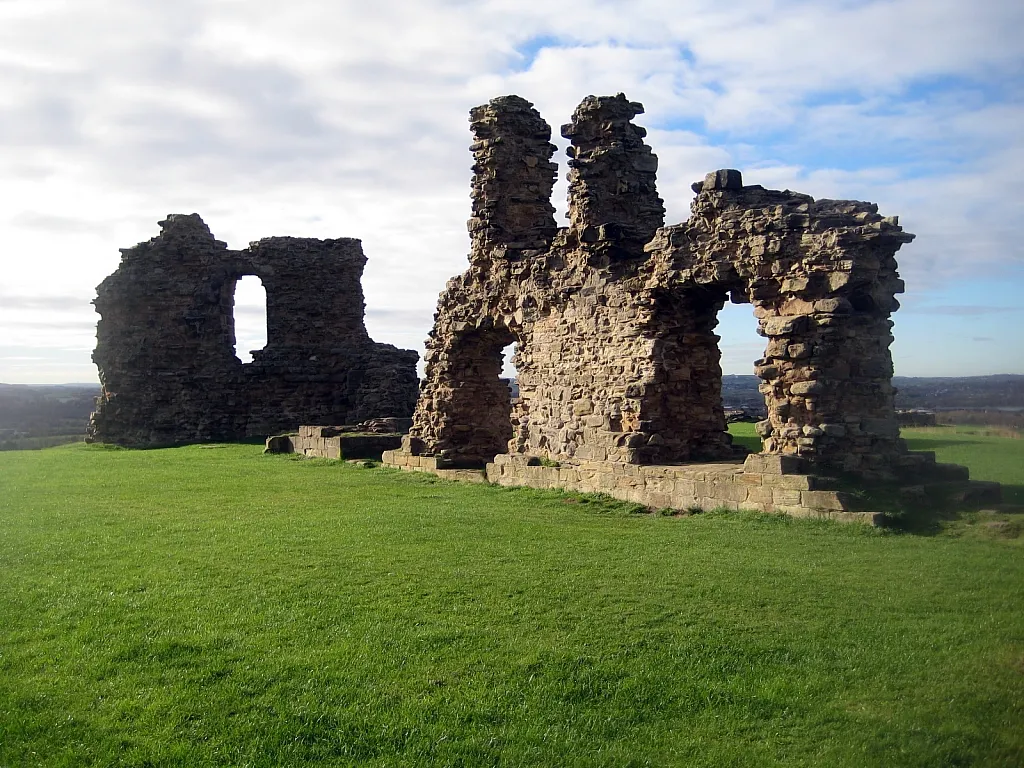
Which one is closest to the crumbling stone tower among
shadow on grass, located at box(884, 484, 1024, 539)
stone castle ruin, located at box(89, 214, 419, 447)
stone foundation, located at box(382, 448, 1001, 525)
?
stone foundation, located at box(382, 448, 1001, 525)

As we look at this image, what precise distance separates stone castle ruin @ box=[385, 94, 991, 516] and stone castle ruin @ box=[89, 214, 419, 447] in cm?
1048

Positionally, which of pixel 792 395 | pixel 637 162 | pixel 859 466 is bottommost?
pixel 859 466

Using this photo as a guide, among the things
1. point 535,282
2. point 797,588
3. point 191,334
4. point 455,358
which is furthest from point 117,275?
point 797,588

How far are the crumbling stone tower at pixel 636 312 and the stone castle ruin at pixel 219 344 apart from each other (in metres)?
9.95

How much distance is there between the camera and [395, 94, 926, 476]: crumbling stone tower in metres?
11.2

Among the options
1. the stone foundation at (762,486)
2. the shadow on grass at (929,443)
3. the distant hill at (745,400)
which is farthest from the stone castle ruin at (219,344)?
the stone foundation at (762,486)

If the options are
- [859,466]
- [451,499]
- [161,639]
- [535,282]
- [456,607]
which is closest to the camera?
[161,639]

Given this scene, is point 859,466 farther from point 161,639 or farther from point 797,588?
point 161,639

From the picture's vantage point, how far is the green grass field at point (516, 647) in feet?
15.3

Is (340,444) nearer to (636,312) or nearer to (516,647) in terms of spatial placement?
(636,312)

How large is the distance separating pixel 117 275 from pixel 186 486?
1598cm

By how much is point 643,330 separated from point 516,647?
8378 mm

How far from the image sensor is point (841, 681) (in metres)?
5.17

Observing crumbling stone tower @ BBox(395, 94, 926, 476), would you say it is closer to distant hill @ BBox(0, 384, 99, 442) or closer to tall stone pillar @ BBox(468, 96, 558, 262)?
tall stone pillar @ BBox(468, 96, 558, 262)
